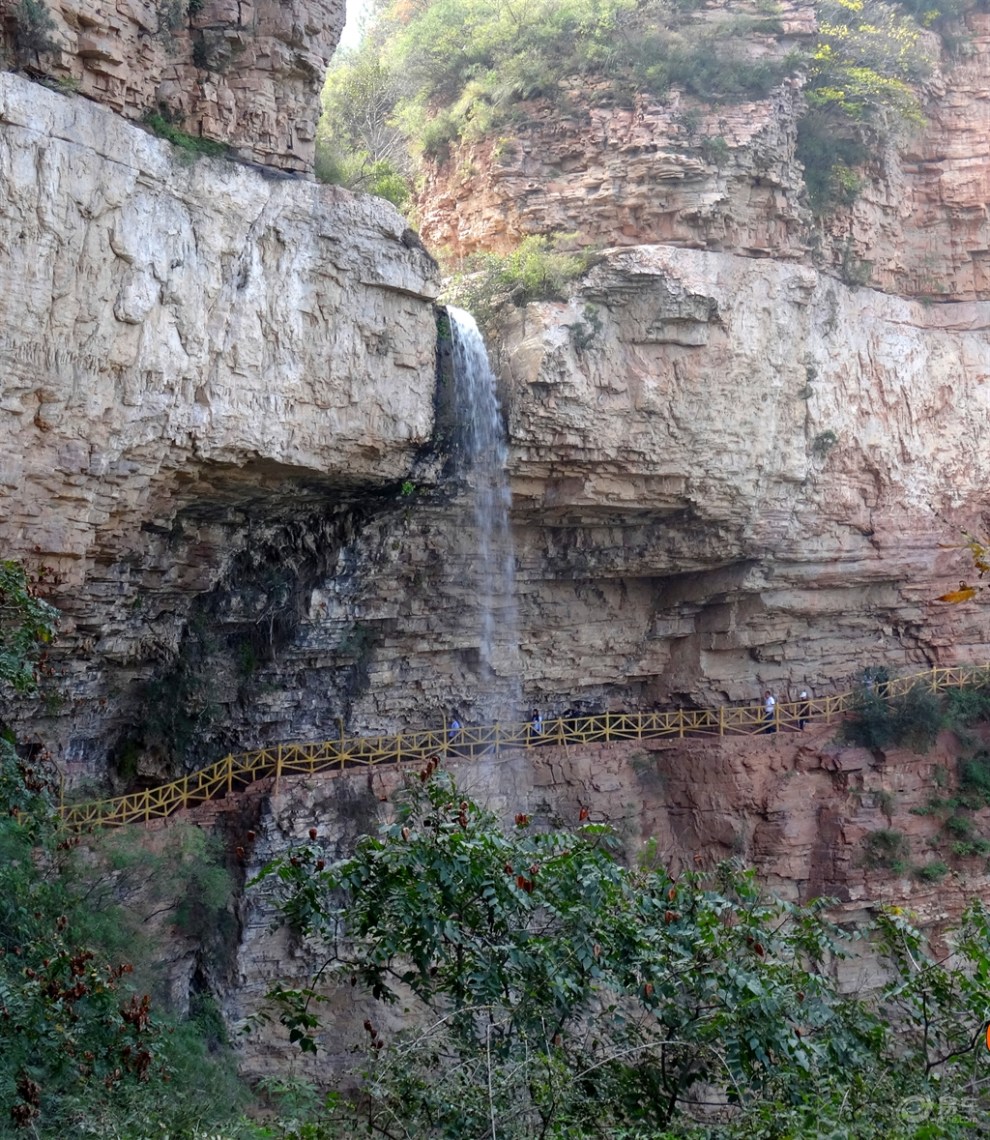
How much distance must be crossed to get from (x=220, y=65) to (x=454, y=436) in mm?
5112

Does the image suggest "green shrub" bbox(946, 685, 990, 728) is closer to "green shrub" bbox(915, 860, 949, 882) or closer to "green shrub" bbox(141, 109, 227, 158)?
"green shrub" bbox(915, 860, 949, 882)

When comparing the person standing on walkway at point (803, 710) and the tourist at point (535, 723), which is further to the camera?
the person standing on walkway at point (803, 710)

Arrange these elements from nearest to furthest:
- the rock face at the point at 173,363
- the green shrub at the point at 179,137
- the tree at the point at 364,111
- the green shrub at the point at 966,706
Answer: the rock face at the point at 173,363 → the green shrub at the point at 179,137 → the green shrub at the point at 966,706 → the tree at the point at 364,111

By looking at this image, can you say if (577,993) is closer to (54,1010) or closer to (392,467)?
(54,1010)

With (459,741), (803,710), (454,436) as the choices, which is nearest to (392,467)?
(454,436)

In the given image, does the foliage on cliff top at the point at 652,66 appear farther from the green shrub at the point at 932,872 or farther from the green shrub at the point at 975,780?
the green shrub at the point at 932,872

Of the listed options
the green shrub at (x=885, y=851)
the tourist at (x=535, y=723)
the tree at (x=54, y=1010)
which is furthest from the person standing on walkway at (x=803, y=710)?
the tree at (x=54, y=1010)

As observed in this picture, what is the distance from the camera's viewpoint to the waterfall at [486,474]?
52.5 feet

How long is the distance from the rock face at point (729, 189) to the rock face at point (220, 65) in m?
4.62

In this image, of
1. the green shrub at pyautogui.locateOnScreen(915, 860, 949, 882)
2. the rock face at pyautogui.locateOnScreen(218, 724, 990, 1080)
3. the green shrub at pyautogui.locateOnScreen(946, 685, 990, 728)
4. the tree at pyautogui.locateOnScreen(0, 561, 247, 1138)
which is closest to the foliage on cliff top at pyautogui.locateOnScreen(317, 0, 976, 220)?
the green shrub at pyautogui.locateOnScreen(946, 685, 990, 728)

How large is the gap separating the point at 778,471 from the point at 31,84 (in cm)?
1095

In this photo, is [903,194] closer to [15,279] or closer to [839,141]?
[839,141]

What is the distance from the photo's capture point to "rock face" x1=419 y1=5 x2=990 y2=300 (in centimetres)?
1734

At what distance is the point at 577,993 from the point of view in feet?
24.3
